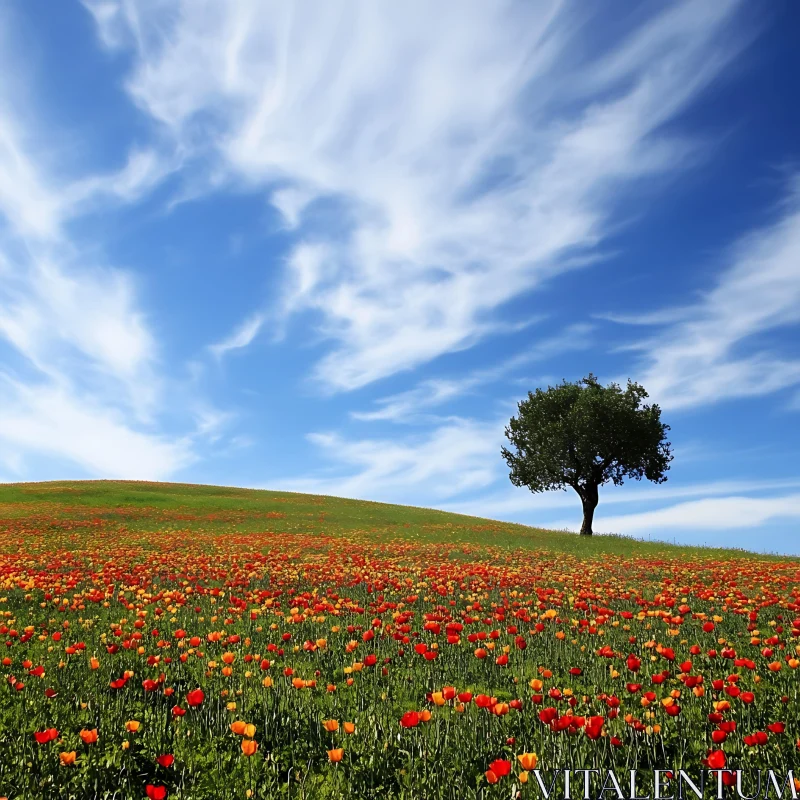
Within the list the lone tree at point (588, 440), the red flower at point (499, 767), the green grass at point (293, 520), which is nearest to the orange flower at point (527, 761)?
the red flower at point (499, 767)

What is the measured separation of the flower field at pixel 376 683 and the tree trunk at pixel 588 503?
32474mm

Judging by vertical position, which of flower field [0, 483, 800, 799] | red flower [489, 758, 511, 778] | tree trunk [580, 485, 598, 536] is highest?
tree trunk [580, 485, 598, 536]

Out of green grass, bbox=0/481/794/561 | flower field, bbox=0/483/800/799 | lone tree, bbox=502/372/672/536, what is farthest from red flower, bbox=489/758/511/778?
lone tree, bbox=502/372/672/536

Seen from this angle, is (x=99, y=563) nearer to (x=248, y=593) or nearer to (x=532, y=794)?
(x=248, y=593)

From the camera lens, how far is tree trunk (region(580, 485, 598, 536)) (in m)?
48.9

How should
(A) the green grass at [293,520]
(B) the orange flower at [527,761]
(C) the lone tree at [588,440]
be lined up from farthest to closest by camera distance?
(C) the lone tree at [588,440], (A) the green grass at [293,520], (B) the orange flower at [527,761]

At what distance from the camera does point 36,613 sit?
11680 mm

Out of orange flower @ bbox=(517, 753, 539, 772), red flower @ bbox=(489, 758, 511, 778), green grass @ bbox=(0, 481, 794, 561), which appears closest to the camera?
red flower @ bbox=(489, 758, 511, 778)

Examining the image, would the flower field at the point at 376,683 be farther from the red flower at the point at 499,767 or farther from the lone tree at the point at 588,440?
the lone tree at the point at 588,440

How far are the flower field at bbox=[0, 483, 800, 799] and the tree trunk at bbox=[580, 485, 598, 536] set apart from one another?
107ft

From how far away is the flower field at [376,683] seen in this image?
522 cm

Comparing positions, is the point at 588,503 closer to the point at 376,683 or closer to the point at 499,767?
the point at 376,683

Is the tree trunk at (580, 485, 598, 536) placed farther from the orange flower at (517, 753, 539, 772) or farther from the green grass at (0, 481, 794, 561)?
the orange flower at (517, 753, 539, 772)

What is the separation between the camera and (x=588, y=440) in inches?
1863
